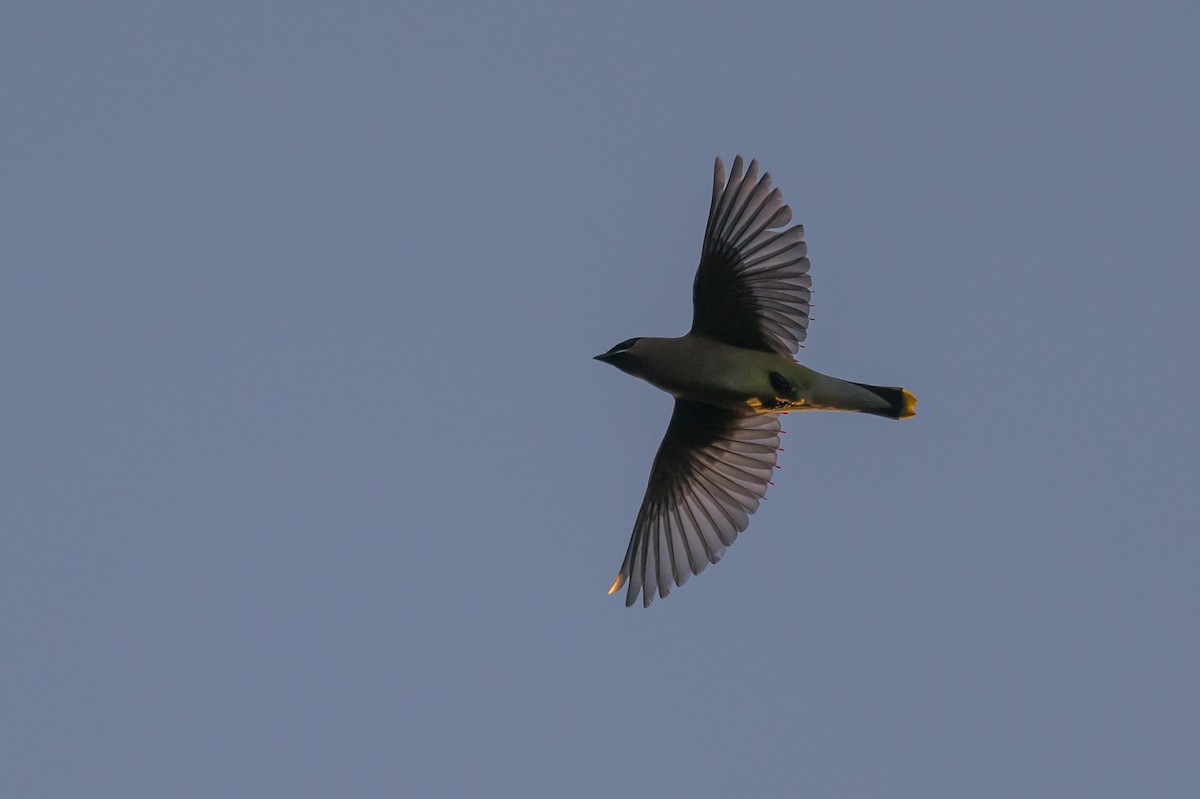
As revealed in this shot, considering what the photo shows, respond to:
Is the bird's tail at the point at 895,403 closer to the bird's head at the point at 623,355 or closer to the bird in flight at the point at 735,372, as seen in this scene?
the bird in flight at the point at 735,372

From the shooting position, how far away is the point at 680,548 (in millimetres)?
11656

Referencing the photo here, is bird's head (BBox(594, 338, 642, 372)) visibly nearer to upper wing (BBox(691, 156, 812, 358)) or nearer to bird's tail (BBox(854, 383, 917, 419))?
upper wing (BBox(691, 156, 812, 358))

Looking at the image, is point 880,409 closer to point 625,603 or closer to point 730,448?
point 730,448

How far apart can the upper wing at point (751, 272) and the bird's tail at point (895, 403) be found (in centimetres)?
57

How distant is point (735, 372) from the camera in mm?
11047

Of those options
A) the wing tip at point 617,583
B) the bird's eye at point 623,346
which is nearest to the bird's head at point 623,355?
the bird's eye at point 623,346

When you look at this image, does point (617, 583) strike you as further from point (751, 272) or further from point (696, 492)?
point (751, 272)

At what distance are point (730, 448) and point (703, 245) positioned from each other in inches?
58.6

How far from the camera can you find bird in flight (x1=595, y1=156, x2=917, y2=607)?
35.7ft

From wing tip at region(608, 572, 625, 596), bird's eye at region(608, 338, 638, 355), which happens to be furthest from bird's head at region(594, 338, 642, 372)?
wing tip at region(608, 572, 625, 596)

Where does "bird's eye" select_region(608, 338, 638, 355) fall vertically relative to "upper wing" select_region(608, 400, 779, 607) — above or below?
above

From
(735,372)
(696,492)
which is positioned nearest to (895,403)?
(735,372)

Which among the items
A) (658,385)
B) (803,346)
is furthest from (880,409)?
(658,385)

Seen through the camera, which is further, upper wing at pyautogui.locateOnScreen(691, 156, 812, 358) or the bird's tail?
the bird's tail
